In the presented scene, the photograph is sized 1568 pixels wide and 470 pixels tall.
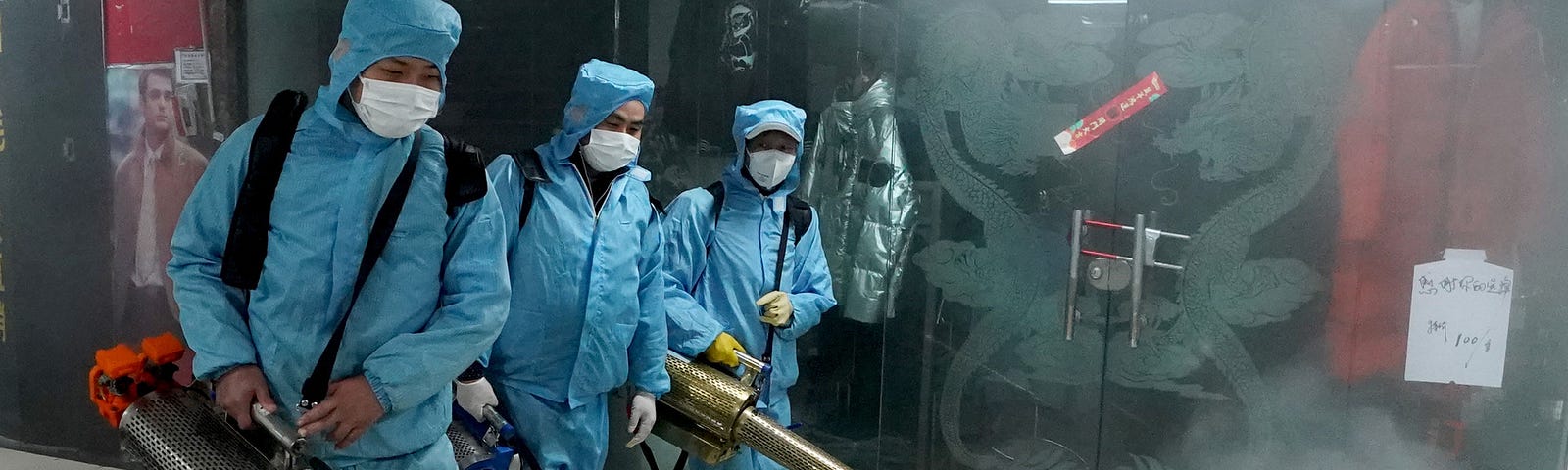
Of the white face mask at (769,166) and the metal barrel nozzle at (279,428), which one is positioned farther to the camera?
the white face mask at (769,166)

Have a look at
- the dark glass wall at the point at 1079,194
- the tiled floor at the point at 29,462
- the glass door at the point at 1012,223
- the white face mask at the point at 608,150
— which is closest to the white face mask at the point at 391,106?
the white face mask at the point at 608,150

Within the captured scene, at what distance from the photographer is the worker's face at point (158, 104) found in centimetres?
288

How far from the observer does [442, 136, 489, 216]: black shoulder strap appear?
68.2 inches

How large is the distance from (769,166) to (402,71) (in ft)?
3.95

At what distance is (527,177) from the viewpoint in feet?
7.29

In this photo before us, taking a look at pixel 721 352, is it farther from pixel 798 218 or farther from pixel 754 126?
pixel 754 126

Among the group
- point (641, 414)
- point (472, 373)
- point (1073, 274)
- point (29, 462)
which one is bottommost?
point (29, 462)

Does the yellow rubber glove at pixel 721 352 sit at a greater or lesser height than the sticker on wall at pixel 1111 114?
lesser

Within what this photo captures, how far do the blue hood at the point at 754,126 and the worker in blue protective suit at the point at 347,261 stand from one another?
1128mm

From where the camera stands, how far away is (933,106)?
11.2 ft

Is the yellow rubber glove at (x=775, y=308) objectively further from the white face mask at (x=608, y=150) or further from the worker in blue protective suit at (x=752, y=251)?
the white face mask at (x=608, y=150)

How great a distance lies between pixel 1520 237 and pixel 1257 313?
2.27 ft

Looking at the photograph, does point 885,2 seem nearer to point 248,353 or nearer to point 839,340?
point 839,340

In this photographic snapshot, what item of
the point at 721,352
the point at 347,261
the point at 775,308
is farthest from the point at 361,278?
the point at 775,308
